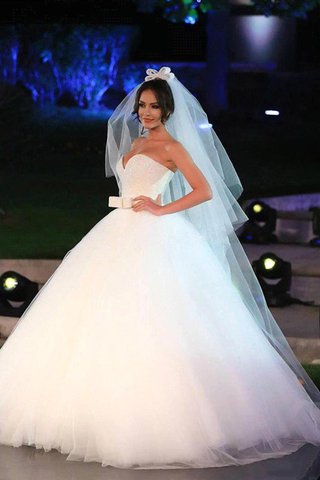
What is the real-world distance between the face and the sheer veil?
126 millimetres

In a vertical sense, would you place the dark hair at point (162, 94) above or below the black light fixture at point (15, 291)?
above

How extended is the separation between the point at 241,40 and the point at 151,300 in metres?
18.8

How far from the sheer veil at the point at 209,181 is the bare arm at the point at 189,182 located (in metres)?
0.17

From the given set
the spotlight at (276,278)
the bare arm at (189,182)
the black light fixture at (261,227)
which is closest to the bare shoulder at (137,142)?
the bare arm at (189,182)

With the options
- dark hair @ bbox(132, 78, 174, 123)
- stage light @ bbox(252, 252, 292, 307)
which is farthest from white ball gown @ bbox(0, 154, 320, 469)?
stage light @ bbox(252, 252, 292, 307)

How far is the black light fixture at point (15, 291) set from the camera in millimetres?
9422

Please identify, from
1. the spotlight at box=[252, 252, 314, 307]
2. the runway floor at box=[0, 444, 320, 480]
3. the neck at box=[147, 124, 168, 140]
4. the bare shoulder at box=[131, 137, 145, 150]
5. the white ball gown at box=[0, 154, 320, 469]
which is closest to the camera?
the runway floor at box=[0, 444, 320, 480]

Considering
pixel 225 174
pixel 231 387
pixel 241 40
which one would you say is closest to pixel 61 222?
pixel 225 174

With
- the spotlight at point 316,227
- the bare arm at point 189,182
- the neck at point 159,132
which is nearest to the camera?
the bare arm at point 189,182

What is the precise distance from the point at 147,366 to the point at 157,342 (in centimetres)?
13

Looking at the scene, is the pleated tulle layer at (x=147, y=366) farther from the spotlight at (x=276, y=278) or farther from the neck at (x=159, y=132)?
the spotlight at (x=276, y=278)

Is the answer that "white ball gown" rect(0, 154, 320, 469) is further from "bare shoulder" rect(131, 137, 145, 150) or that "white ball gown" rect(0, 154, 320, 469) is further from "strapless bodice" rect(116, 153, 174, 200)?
"bare shoulder" rect(131, 137, 145, 150)

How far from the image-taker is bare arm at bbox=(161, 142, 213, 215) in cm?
650

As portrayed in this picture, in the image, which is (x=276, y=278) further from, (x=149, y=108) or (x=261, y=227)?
(x=149, y=108)
